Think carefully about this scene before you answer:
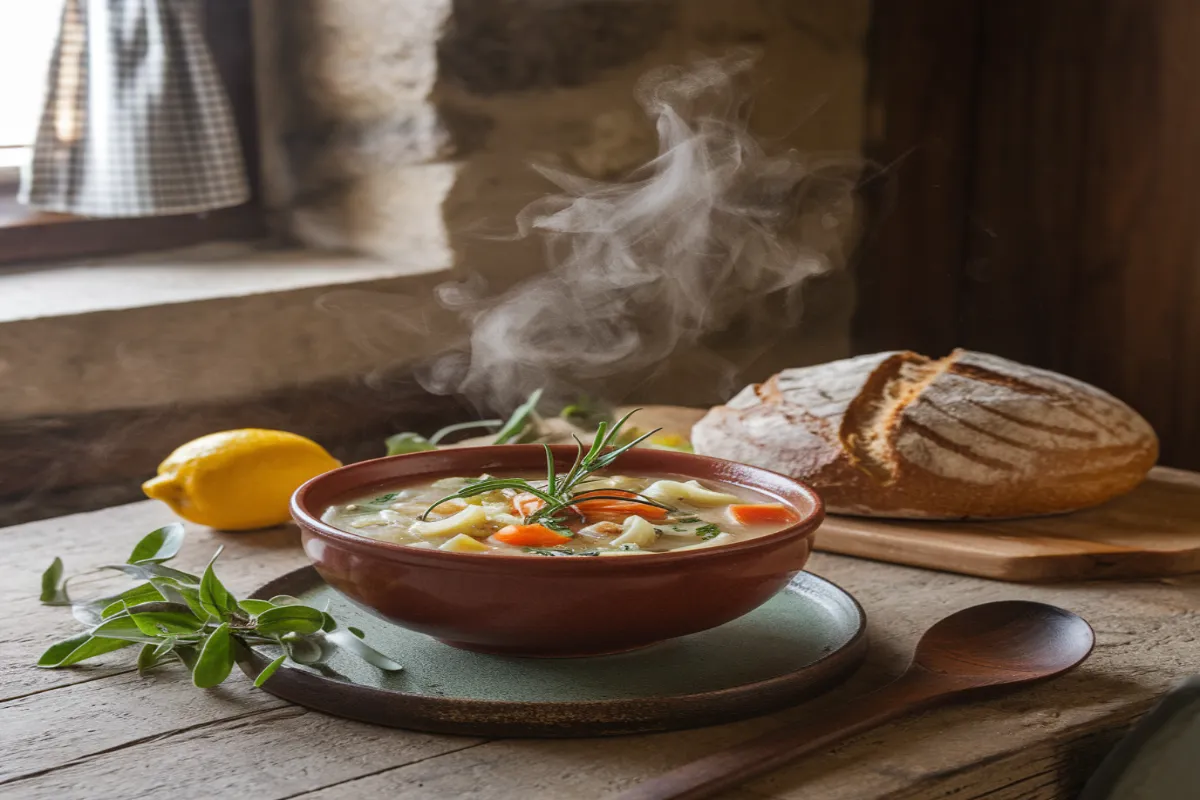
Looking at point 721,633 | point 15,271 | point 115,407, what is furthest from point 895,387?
point 15,271

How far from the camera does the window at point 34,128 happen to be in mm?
2307

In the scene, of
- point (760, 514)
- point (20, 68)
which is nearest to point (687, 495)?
point (760, 514)

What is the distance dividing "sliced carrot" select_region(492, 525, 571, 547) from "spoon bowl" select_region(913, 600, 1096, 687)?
31 centimetres

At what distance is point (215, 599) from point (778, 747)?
476 mm

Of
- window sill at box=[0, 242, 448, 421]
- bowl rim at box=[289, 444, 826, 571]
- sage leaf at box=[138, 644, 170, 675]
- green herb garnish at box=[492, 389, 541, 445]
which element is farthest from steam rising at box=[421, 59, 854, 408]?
sage leaf at box=[138, 644, 170, 675]

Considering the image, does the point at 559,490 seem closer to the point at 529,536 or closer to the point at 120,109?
→ the point at 529,536

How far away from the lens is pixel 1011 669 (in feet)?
3.42

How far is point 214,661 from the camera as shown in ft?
3.27

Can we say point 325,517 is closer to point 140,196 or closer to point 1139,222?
point 140,196

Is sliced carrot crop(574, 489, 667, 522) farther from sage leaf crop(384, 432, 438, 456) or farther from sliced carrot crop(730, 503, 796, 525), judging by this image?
sage leaf crop(384, 432, 438, 456)

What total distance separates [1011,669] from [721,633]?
24cm

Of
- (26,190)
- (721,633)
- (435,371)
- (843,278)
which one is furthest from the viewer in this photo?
(843,278)

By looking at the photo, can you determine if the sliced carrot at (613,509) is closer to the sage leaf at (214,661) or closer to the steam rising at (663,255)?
the sage leaf at (214,661)

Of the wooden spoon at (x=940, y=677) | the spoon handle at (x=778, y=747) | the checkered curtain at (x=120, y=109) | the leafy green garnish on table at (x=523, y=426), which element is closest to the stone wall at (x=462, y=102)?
the checkered curtain at (x=120, y=109)
